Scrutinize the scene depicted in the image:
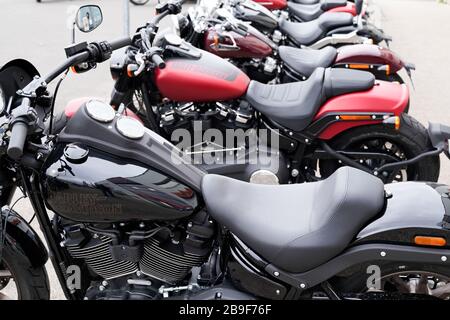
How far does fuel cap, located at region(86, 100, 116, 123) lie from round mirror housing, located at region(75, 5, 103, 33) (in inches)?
13.8

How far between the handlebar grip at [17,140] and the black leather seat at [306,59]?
2.79 metres

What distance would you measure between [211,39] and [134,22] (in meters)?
5.99

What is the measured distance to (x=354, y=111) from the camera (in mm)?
3111

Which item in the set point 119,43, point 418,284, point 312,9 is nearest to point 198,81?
point 119,43

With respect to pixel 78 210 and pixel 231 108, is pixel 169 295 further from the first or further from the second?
pixel 231 108

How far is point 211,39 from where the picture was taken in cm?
421

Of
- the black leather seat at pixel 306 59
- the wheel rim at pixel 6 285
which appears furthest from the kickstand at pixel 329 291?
the black leather seat at pixel 306 59

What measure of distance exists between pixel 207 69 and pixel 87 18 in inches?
47.4

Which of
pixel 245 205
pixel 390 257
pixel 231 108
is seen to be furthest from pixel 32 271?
pixel 231 108

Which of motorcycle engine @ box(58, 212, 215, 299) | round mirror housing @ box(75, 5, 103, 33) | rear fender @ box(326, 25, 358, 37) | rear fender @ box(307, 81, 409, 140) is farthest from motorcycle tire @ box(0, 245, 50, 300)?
rear fender @ box(326, 25, 358, 37)

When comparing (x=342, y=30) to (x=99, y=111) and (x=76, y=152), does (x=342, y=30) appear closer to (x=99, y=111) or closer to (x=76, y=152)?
(x=99, y=111)

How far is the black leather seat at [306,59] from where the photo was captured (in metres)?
4.05

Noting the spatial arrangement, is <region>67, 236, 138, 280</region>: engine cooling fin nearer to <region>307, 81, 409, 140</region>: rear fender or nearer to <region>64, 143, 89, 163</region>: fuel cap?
<region>64, 143, 89, 163</region>: fuel cap

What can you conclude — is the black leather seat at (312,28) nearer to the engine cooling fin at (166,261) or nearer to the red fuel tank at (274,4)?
the red fuel tank at (274,4)
